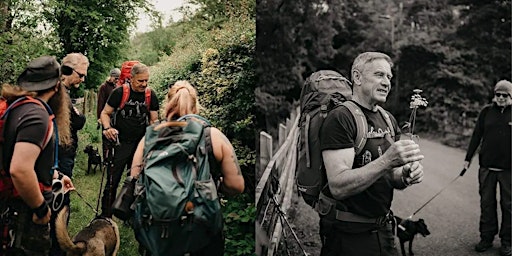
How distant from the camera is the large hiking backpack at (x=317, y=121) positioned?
69.2 inches

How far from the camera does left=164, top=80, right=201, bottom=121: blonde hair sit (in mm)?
2031

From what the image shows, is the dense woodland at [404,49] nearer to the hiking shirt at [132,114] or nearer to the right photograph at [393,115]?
the right photograph at [393,115]

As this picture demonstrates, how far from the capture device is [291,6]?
2.71 meters

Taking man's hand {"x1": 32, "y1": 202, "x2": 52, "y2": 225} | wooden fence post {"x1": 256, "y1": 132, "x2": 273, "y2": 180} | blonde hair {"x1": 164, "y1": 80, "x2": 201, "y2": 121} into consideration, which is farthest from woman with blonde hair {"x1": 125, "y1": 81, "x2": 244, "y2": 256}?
wooden fence post {"x1": 256, "y1": 132, "x2": 273, "y2": 180}

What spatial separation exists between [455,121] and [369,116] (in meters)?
0.84

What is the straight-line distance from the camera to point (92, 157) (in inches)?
99.9

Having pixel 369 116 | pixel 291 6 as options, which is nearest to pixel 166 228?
pixel 369 116

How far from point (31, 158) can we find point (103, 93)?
2.35 ft

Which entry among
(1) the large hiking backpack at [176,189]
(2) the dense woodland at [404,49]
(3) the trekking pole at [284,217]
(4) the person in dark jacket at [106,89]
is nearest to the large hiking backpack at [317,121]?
(2) the dense woodland at [404,49]

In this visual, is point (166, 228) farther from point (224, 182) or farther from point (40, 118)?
point (40, 118)

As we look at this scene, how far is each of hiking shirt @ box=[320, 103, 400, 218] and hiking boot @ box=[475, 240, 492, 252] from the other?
2.89 feet

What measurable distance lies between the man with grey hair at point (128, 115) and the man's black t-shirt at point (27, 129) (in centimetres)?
52

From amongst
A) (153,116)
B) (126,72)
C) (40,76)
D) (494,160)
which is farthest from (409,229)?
(40,76)

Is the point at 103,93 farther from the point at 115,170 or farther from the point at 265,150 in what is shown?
the point at 265,150
